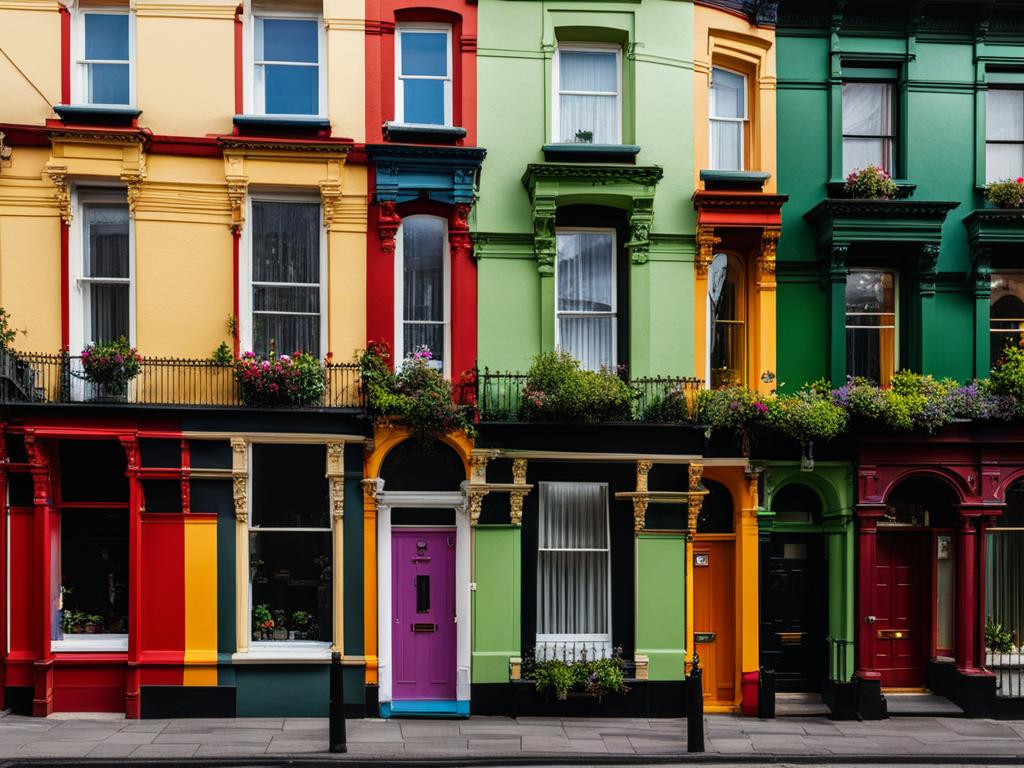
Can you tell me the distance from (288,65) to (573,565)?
8619 mm

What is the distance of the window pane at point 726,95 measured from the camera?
1733cm

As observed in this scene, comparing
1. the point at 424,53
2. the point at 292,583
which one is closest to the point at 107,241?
the point at 424,53

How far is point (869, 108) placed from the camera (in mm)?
17734

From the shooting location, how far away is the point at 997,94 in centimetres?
1788

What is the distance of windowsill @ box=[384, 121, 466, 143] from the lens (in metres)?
15.9

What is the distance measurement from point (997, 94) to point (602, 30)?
22.4ft

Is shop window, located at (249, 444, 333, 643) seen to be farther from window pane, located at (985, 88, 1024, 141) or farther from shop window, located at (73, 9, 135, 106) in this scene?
window pane, located at (985, 88, 1024, 141)

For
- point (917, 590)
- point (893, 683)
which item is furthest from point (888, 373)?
point (893, 683)

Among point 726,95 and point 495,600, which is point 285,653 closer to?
point 495,600

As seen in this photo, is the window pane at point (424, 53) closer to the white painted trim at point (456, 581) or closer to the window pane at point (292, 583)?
the white painted trim at point (456, 581)

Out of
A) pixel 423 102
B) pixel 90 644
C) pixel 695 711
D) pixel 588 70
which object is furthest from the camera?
pixel 588 70

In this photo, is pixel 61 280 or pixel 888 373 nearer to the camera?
pixel 61 280

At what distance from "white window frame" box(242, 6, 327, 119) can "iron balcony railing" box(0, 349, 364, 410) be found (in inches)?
152

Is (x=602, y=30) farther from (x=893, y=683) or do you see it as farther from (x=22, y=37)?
(x=893, y=683)
